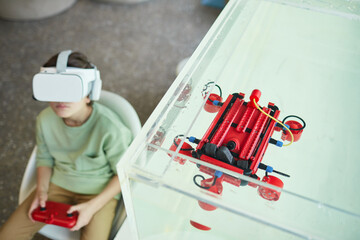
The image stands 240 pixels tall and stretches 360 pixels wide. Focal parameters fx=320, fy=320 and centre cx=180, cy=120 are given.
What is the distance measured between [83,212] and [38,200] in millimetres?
196

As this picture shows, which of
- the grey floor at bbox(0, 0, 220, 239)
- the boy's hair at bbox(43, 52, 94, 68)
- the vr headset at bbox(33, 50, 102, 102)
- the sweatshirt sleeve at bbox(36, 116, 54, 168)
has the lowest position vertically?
the sweatshirt sleeve at bbox(36, 116, 54, 168)

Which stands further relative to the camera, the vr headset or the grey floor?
the grey floor

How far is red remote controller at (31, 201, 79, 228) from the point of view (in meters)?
1.11

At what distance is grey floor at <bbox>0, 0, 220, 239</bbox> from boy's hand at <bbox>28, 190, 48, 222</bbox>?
2.03 feet

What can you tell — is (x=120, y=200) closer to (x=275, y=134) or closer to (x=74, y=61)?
(x=74, y=61)

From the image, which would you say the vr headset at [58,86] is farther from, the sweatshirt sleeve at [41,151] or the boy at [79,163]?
the sweatshirt sleeve at [41,151]

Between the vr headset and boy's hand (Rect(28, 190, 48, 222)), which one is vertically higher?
the vr headset

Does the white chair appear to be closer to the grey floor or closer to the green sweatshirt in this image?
the green sweatshirt

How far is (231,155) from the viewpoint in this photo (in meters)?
0.66

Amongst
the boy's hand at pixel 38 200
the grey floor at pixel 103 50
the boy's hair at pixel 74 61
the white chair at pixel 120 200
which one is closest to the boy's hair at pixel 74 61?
the boy's hair at pixel 74 61

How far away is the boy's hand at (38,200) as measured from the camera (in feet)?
3.89

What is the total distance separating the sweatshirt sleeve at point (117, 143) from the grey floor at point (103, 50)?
0.84 metres

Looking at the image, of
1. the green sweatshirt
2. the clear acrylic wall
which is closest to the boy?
the green sweatshirt

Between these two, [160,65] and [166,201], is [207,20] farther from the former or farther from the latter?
[166,201]
